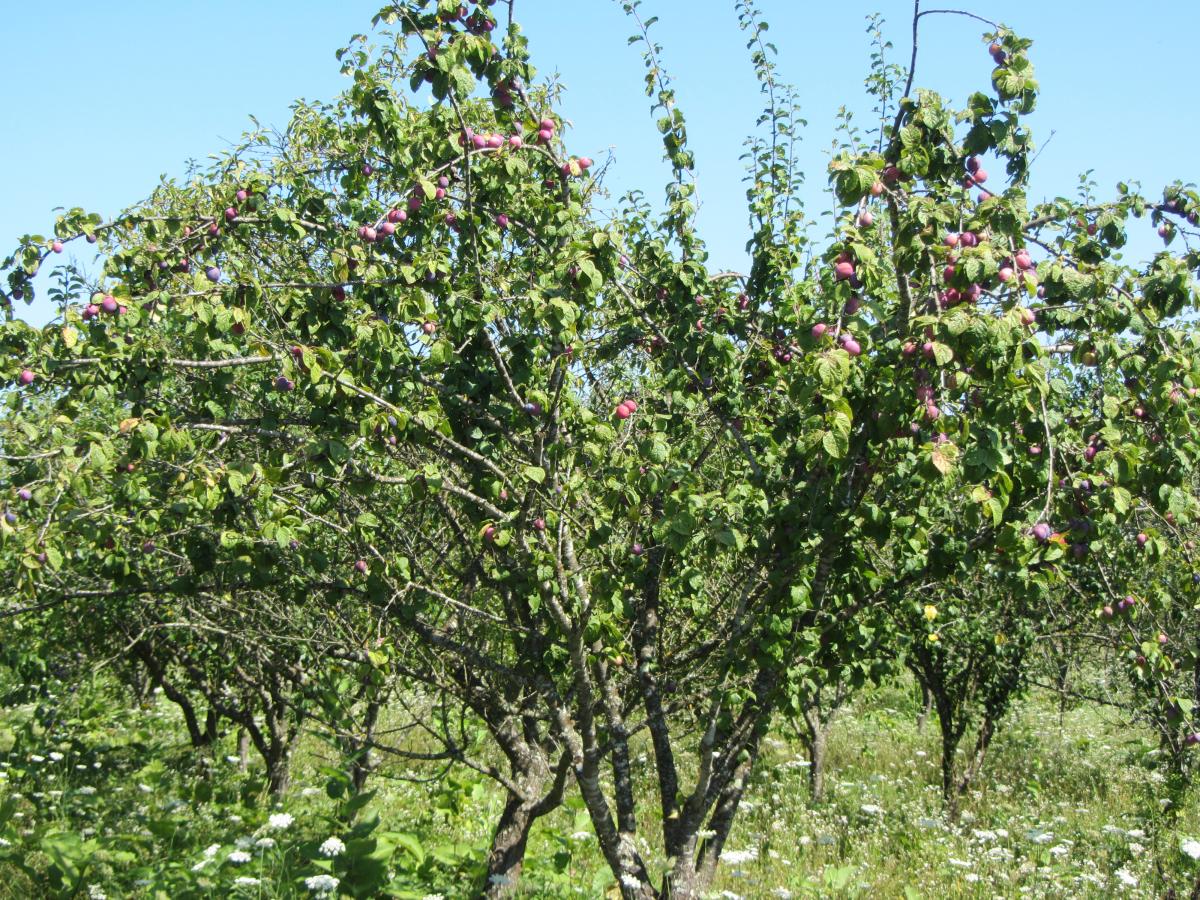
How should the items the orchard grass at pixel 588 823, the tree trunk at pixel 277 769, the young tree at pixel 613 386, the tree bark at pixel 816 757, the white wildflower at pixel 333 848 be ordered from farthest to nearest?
the tree bark at pixel 816 757
the tree trunk at pixel 277 769
the orchard grass at pixel 588 823
the white wildflower at pixel 333 848
the young tree at pixel 613 386

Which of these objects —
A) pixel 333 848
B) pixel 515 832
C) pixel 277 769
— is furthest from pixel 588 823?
pixel 277 769

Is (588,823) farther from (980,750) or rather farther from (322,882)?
(980,750)

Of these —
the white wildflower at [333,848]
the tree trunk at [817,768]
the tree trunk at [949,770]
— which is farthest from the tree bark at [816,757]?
the white wildflower at [333,848]

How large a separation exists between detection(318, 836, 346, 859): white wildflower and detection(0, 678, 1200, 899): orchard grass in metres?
0.19

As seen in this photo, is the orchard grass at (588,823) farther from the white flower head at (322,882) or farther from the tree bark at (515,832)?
the white flower head at (322,882)

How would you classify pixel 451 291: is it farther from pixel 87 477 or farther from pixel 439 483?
pixel 87 477

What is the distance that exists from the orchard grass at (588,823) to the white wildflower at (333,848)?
189 millimetres

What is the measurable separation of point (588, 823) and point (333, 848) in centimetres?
197

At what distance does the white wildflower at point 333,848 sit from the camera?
14.9ft

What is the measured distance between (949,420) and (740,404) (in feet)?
4.17

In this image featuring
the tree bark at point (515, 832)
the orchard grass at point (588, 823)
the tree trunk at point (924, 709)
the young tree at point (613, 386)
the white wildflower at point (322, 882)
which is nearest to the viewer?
the young tree at point (613, 386)

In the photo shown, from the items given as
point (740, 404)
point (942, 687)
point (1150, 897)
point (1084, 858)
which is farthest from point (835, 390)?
point (942, 687)

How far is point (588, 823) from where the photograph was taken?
611 centimetres

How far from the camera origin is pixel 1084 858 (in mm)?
7922
